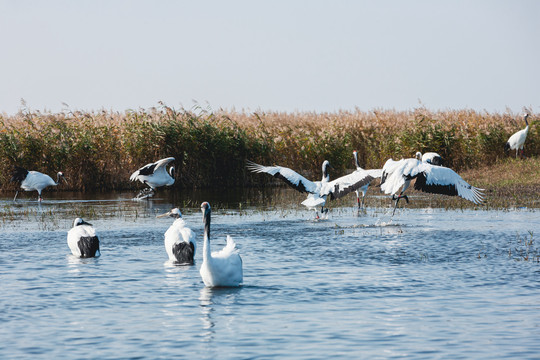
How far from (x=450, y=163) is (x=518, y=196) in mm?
9356

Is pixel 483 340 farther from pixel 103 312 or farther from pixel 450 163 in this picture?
pixel 450 163

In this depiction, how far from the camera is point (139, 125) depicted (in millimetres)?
29453

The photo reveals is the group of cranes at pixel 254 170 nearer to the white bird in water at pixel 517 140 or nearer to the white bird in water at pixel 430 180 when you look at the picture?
the white bird in water at pixel 430 180

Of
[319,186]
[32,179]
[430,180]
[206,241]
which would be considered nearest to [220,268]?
[206,241]

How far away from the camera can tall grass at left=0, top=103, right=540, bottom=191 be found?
28.7m

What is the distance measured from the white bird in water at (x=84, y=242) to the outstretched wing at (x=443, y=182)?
7.46m

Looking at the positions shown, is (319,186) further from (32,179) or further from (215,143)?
(215,143)

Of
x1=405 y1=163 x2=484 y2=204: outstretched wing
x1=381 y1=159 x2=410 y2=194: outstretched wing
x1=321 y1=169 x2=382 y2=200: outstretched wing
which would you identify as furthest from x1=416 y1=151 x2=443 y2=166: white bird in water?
x1=405 y1=163 x2=484 y2=204: outstretched wing

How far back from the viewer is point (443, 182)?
16469 millimetres

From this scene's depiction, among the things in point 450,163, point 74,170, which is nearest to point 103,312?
point 74,170

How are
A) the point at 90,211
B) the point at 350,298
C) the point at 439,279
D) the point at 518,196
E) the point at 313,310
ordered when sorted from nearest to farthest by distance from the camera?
the point at 313,310 → the point at 350,298 → the point at 439,279 → the point at 90,211 → the point at 518,196

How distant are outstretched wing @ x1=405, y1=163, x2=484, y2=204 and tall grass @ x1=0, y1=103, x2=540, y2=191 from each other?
14.5m

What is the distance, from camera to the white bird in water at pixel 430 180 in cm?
1634

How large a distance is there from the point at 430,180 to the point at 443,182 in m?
0.28
